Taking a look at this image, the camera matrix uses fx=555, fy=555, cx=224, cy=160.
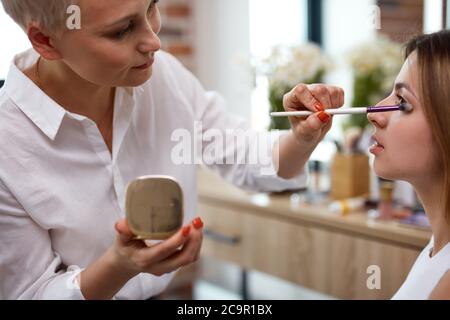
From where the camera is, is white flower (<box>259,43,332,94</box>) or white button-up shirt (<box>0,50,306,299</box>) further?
white flower (<box>259,43,332,94</box>)

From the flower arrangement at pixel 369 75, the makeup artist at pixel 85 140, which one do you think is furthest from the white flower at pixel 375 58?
the makeup artist at pixel 85 140

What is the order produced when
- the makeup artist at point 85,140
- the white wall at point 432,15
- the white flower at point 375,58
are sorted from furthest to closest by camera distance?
the white flower at point 375,58, the white wall at point 432,15, the makeup artist at point 85,140

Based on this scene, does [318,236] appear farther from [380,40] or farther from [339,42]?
[339,42]

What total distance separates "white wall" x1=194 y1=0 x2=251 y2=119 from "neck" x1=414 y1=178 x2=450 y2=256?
0.49 m

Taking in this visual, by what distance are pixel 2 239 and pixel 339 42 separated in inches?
59.8

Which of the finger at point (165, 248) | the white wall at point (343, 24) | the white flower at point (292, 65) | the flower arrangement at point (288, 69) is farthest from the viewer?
the white wall at point (343, 24)

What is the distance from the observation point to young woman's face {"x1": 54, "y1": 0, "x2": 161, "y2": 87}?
0.64 meters

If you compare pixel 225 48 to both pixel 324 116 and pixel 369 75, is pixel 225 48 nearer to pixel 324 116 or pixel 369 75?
pixel 369 75

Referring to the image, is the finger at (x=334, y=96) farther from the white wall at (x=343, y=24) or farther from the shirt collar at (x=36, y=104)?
the white wall at (x=343, y=24)

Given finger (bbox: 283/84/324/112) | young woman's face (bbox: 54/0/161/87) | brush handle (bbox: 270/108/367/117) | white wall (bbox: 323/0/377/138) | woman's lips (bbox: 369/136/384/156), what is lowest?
woman's lips (bbox: 369/136/384/156)

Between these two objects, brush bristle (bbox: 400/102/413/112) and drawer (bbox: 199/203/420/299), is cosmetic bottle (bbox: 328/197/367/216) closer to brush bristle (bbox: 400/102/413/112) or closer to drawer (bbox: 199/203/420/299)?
drawer (bbox: 199/203/420/299)

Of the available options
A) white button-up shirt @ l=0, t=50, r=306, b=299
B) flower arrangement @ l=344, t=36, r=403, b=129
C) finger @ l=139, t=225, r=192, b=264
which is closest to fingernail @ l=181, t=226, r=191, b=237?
finger @ l=139, t=225, r=192, b=264

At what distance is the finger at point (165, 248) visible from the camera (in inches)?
21.6

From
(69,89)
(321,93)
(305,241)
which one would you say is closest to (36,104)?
(69,89)
